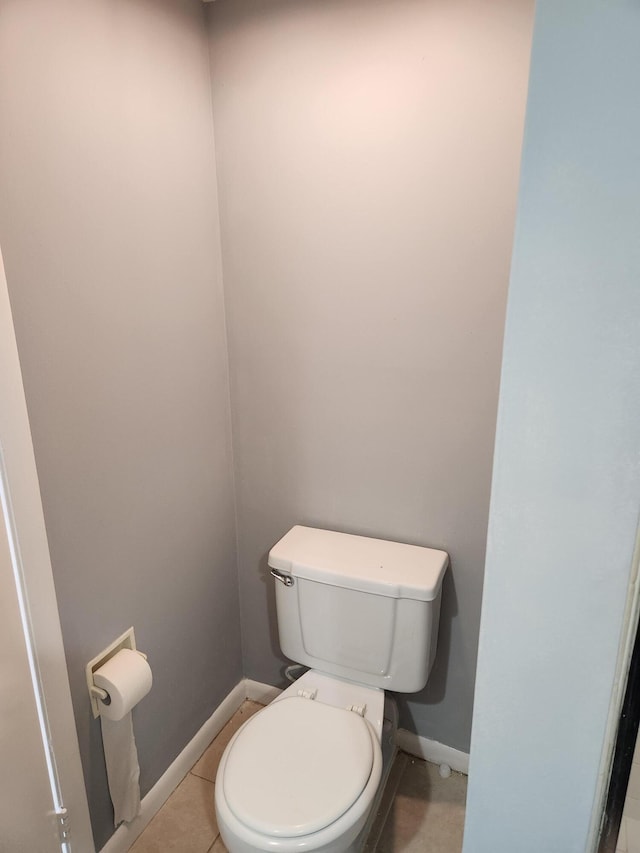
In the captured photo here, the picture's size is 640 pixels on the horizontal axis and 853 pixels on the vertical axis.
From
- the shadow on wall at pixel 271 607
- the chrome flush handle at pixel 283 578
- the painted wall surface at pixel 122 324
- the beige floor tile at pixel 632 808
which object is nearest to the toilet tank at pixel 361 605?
the chrome flush handle at pixel 283 578

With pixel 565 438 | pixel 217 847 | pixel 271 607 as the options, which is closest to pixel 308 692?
pixel 271 607

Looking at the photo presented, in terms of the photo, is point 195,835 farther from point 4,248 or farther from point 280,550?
point 4,248

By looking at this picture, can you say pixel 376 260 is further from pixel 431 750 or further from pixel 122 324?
pixel 431 750

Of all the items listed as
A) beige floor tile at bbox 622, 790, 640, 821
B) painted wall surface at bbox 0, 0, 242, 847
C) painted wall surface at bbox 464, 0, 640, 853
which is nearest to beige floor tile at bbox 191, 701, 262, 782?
painted wall surface at bbox 0, 0, 242, 847

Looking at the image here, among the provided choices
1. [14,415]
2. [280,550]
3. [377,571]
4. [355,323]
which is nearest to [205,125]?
[355,323]

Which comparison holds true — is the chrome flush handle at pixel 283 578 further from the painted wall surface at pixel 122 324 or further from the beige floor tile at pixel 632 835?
the beige floor tile at pixel 632 835

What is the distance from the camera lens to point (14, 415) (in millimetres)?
1132

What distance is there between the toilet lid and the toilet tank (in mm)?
176

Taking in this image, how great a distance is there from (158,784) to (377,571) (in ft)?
3.17

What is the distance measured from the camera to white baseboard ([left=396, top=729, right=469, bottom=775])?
6.10ft

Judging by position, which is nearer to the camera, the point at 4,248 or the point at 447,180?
the point at 4,248

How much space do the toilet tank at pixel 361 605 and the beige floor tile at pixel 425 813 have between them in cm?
41

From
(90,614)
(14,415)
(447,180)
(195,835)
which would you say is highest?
(447,180)

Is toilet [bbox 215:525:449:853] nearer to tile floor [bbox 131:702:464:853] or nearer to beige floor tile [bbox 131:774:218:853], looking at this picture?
tile floor [bbox 131:702:464:853]
